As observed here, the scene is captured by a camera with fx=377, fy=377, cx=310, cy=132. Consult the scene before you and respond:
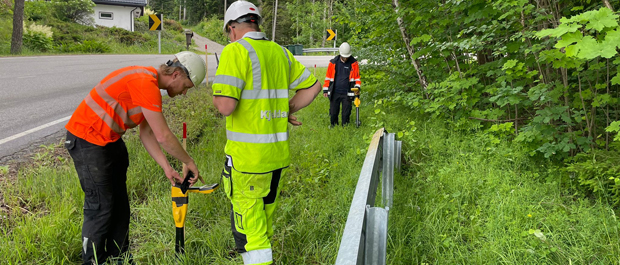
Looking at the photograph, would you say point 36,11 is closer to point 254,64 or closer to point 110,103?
point 110,103

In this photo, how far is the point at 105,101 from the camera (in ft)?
7.95

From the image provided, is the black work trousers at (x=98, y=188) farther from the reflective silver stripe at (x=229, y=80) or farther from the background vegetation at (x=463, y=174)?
the reflective silver stripe at (x=229, y=80)

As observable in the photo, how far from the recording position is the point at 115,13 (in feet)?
117

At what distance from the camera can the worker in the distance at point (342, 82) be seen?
7.44 meters

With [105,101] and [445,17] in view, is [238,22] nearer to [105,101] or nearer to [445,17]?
[105,101]

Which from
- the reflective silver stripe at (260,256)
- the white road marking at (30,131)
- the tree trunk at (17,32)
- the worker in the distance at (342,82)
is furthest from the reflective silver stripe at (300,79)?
the tree trunk at (17,32)

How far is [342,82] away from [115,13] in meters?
35.7

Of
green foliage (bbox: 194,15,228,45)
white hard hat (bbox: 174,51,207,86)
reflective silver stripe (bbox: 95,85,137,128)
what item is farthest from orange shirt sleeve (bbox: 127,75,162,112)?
green foliage (bbox: 194,15,228,45)

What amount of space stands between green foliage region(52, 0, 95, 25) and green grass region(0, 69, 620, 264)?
27754 mm

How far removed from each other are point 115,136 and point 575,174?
426 cm

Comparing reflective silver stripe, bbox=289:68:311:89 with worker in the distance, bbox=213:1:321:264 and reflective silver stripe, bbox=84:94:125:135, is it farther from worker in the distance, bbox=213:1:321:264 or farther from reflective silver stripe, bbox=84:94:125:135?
reflective silver stripe, bbox=84:94:125:135

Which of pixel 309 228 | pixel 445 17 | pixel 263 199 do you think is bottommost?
pixel 309 228

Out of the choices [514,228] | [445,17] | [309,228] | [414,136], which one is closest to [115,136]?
[309,228]

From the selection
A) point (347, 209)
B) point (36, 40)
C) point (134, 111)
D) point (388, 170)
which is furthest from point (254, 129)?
point (36, 40)
